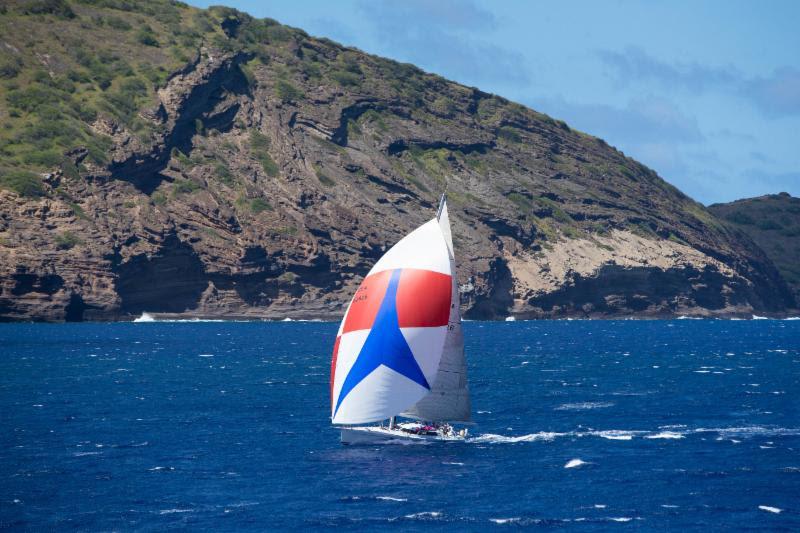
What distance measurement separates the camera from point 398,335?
48.9 meters

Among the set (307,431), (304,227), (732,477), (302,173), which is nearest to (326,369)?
(307,431)

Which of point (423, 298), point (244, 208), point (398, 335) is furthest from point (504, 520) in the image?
point (244, 208)

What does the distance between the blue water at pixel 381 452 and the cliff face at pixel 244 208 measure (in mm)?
48239

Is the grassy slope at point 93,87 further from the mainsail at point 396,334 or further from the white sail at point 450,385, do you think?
the white sail at point 450,385

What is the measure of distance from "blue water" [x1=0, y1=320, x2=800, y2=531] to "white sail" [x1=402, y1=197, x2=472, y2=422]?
170 centimetres

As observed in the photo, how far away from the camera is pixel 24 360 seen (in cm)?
9138

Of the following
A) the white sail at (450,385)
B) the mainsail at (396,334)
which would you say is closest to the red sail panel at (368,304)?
the mainsail at (396,334)

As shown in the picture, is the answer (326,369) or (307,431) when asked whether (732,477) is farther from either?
(326,369)

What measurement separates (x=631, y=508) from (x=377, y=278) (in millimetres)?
15386

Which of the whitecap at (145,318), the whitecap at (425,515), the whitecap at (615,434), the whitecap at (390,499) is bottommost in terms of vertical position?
the whitecap at (425,515)

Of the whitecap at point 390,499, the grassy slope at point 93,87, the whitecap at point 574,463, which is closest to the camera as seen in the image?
the whitecap at point 390,499

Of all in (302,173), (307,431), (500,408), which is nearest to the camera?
(307,431)

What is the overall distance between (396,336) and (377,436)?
17.2ft

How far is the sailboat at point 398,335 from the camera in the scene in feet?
161
